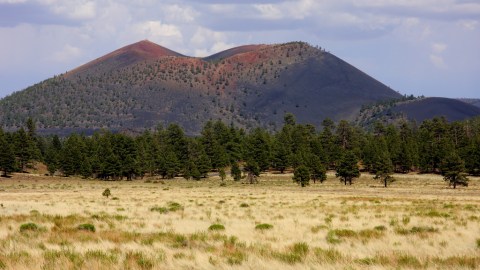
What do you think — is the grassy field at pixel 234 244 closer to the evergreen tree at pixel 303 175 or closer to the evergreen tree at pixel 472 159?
the evergreen tree at pixel 303 175

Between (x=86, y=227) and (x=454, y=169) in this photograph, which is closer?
(x=86, y=227)

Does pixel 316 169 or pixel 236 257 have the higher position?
pixel 316 169

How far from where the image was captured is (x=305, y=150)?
134m

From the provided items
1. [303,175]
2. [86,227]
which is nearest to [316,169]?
[303,175]

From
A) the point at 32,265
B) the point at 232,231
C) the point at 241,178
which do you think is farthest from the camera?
the point at 241,178

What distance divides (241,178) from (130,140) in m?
35.2

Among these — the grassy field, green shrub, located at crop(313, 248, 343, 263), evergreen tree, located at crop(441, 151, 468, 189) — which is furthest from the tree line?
green shrub, located at crop(313, 248, 343, 263)

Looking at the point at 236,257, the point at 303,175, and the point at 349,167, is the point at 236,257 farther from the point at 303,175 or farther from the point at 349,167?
the point at 349,167

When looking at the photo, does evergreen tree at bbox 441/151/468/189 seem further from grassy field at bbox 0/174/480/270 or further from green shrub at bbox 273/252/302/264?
green shrub at bbox 273/252/302/264

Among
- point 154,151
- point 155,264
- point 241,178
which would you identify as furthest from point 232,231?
point 154,151

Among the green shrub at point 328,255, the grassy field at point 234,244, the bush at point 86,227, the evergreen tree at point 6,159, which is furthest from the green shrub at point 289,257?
the evergreen tree at point 6,159

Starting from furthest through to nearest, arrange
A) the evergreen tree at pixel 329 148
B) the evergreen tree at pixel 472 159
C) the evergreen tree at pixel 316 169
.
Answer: the evergreen tree at pixel 329 148, the evergreen tree at pixel 472 159, the evergreen tree at pixel 316 169

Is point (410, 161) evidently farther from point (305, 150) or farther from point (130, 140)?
point (130, 140)

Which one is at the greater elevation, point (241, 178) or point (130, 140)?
point (130, 140)
